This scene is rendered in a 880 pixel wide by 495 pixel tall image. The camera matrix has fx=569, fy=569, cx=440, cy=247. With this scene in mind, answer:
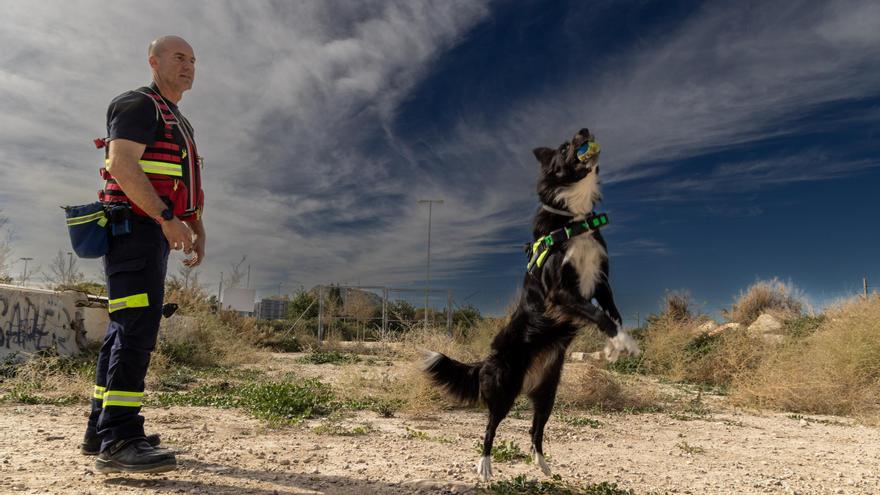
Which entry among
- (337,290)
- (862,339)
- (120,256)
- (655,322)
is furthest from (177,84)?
(337,290)

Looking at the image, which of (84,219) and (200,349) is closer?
(84,219)

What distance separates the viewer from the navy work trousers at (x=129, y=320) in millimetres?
3566

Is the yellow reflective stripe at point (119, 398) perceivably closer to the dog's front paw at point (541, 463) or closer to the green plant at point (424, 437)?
the green plant at point (424, 437)

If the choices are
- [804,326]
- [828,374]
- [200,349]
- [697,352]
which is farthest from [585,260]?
[804,326]

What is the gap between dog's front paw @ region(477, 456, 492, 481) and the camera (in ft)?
12.7

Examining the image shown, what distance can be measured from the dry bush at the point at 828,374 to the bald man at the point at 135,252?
8509 mm

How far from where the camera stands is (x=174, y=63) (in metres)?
3.94

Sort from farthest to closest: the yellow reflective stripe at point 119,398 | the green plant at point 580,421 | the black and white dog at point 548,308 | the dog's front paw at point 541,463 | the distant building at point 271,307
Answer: the distant building at point 271,307 → the green plant at point 580,421 → the dog's front paw at point 541,463 → the black and white dog at point 548,308 → the yellow reflective stripe at point 119,398

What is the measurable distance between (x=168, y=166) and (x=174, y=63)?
2.45ft

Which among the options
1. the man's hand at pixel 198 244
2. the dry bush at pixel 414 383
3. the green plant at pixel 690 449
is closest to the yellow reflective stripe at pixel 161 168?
the man's hand at pixel 198 244

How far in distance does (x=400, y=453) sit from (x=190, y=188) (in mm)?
2696

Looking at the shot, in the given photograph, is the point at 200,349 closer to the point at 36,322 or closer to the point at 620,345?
the point at 36,322

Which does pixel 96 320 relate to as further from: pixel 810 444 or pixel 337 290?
pixel 337 290

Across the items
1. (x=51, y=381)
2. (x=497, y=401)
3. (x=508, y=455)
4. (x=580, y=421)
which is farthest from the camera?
(x=51, y=381)
